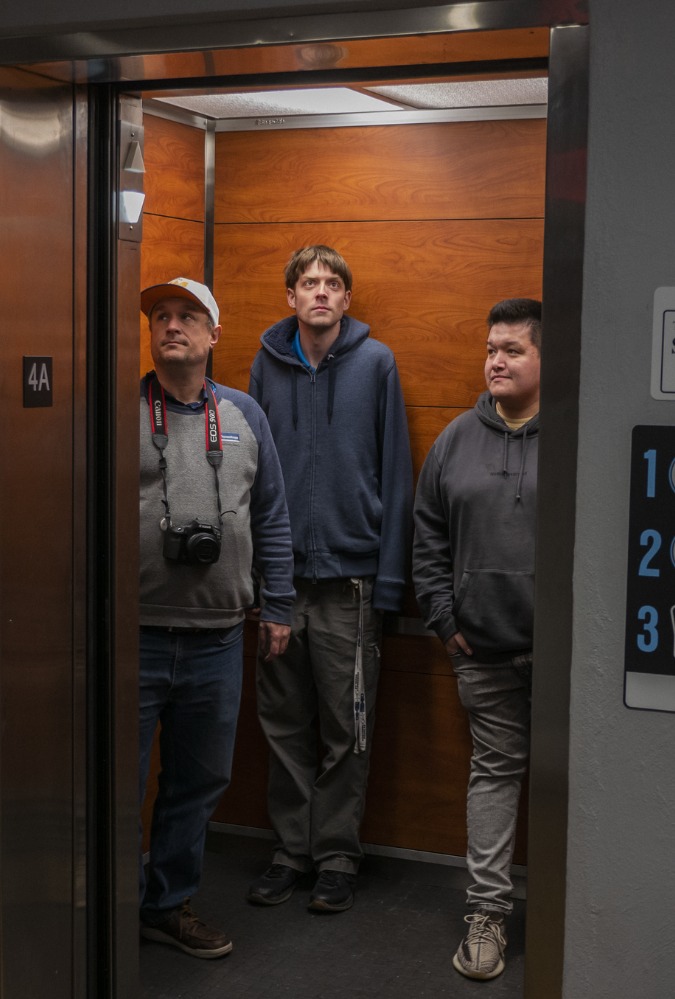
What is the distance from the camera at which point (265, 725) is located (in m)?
3.60

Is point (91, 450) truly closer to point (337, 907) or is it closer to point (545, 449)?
point (545, 449)

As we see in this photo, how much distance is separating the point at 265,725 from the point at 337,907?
579 millimetres

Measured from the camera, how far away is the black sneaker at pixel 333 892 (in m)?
3.32

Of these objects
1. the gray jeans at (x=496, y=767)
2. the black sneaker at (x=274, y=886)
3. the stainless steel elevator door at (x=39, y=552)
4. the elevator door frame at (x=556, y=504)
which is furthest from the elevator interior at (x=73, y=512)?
the gray jeans at (x=496, y=767)

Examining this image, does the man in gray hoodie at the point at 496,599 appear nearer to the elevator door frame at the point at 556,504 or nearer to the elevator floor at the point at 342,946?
the elevator floor at the point at 342,946

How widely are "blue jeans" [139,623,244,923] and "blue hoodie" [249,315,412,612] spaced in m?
0.54

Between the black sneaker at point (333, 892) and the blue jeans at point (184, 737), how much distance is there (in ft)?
1.33

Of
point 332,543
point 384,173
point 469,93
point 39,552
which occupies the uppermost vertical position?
point 469,93

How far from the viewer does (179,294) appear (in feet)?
9.97

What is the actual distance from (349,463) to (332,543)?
0.24 meters

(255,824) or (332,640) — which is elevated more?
(332,640)

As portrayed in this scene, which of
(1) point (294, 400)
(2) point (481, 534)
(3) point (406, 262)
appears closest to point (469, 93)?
(3) point (406, 262)

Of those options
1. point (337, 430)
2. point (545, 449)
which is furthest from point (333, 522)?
point (545, 449)

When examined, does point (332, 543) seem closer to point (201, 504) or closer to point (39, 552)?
point (201, 504)
